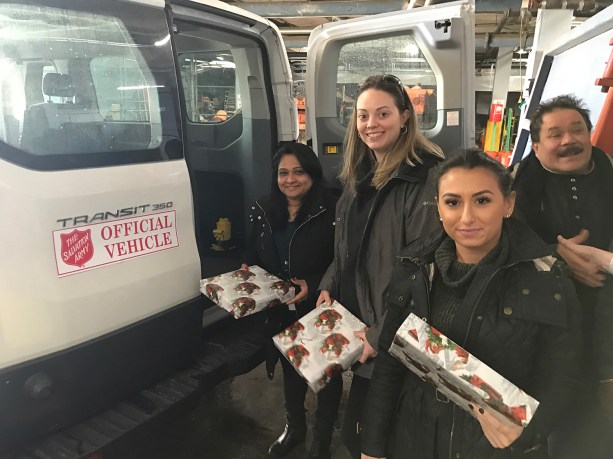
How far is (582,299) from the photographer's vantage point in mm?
1549

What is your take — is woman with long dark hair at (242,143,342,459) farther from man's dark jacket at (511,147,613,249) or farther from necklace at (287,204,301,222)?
man's dark jacket at (511,147,613,249)

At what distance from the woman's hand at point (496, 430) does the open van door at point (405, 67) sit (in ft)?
7.07

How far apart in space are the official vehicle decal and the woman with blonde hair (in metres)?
0.76

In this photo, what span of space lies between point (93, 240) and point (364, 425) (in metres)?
1.16

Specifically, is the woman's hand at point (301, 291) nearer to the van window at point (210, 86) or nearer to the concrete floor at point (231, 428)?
the concrete floor at point (231, 428)

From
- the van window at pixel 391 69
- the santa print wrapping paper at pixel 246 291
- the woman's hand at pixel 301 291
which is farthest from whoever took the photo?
the van window at pixel 391 69

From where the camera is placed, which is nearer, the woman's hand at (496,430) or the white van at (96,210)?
the woman's hand at (496,430)

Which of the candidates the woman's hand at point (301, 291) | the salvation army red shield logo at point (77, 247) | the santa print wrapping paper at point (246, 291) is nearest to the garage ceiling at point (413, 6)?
the woman's hand at point (301, 291)

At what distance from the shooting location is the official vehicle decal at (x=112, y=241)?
5.41 ft

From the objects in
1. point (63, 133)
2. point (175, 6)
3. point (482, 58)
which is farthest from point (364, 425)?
point (482, 58)

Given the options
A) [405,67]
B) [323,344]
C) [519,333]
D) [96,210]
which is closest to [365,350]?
[323,344]

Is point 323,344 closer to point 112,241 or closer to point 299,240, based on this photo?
point 299,240

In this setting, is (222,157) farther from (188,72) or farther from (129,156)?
(129,156)

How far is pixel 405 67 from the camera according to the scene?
3.12 meters
